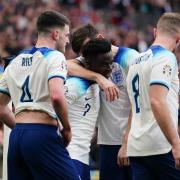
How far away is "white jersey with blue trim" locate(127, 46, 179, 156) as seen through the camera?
728cm

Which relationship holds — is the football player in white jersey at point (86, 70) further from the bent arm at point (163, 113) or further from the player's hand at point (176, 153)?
the player's hand at point (176, 153)

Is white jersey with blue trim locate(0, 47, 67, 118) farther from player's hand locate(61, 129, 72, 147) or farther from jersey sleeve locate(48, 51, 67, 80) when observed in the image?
player's hand locate(61, 129, 72, 147)

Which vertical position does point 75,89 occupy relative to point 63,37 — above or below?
below

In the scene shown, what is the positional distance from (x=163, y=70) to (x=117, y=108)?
1323 mm

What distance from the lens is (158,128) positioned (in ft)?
24.4

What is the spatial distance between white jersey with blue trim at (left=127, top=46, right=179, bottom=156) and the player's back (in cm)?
70

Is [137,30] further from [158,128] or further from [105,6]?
[158,128]

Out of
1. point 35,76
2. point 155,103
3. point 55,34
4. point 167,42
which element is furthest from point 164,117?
point 55,34

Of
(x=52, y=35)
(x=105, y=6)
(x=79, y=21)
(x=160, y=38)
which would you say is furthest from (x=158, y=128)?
(x=105, y=6)

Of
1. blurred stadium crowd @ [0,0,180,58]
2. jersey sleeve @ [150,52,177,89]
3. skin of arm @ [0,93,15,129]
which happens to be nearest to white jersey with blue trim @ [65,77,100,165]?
skin of arm @ [0,93,15,129]

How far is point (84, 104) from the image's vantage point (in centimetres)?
834

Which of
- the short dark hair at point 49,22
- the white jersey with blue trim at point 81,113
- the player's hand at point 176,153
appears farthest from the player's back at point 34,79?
the player's hand at point 176,153

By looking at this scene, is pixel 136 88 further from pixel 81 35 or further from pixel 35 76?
pixel 81 35

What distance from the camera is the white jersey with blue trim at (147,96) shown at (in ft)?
23.9
